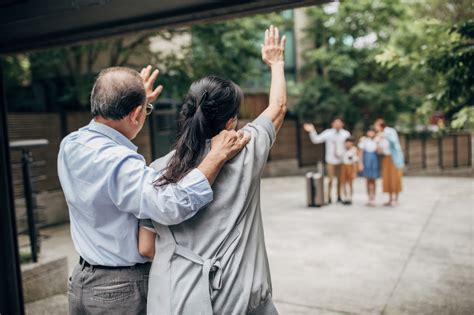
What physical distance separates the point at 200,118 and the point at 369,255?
5273 millimetres

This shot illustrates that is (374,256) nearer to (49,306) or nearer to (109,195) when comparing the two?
(49,306)

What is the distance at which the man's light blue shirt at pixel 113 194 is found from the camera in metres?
1.69

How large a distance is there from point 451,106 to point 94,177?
13.7 ft

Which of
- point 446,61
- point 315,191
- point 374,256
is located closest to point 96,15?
point 446,61

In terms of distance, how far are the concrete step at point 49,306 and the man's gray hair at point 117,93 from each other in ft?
10.9

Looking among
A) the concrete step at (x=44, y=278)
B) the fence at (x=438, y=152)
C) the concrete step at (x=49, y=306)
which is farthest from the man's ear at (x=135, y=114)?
the fence at (x=438, y=152)

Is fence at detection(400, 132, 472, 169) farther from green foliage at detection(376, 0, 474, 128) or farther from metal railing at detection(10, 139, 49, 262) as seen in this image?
metal railing at detection(10, 139, 49, 262)

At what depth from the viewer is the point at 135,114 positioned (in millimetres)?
1987

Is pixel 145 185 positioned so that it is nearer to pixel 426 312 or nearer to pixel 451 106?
pixel 426 312

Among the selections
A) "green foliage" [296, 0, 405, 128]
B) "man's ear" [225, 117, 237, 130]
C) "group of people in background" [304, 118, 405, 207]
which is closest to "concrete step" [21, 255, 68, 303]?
"man's ear" [225, 117, 237, 130]

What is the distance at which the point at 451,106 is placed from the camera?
4.81 metres

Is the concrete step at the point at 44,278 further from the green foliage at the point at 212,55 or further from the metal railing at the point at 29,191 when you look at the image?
the green foliage at the point at 212,55

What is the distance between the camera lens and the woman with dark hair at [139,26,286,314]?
1750 millimetres

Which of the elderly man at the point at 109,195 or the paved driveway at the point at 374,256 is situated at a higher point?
the elderly man at the point at 109,195
